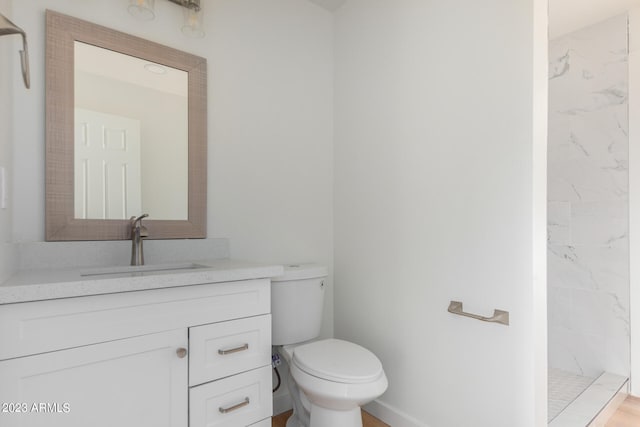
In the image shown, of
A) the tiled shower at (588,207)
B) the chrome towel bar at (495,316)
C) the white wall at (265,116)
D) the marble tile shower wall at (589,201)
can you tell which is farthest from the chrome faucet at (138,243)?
the marble tile shower wall at (589,201)

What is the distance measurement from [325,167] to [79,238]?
1.36m

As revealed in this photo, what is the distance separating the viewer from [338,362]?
Result: 152cm

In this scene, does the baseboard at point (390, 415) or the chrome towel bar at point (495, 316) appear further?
the baseboard at point (390, 415)

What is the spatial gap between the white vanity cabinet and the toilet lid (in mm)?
197

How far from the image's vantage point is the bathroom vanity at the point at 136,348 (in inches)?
36.9

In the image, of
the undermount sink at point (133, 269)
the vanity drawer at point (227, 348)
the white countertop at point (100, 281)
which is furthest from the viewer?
the undermount sink at point (133, 269)

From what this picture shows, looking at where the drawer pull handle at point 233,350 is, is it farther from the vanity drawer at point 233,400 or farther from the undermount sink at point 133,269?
the undermount sink at point 133,269

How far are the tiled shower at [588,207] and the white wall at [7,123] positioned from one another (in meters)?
2.69

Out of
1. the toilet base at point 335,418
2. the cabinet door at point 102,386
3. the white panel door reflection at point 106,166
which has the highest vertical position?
the white panel door reflection at point 106,166

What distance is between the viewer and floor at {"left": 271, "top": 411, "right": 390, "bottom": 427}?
6.07ft

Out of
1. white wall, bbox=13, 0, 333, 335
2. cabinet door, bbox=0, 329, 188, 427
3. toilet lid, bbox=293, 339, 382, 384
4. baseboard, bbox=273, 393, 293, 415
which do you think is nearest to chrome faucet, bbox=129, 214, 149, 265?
white wall, bbox=13, 0, 333, 335

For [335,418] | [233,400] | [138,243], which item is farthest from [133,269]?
[335,418]

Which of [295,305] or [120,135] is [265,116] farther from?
[295,305]

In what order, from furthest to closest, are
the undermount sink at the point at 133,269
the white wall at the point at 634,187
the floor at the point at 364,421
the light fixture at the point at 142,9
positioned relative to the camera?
the white wall at the point at 634,187
the floor at the point at 364,421
the light fixture at the point at 142,9
the undermount sink at the point at 133,269
